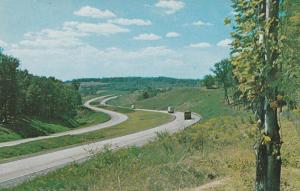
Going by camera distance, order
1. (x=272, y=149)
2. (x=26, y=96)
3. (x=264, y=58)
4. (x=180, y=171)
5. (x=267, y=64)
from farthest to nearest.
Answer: (x=26, y=96)
(x=180, y=171)
(x=272, y=149)
(x=264, y=58)
(x=267, y=64)

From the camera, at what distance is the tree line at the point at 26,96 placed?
78.0 meters

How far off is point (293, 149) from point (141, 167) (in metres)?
6.64

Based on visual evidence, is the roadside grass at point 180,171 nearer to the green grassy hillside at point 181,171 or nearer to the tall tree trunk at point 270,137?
the green grassy hillside at point 181,171

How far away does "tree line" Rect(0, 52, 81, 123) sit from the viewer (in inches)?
3070

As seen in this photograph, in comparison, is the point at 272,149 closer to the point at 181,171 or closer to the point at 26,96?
the point at 181,171

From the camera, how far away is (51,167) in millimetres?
35688

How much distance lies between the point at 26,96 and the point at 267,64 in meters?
84.5

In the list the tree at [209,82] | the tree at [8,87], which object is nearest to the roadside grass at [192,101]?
the tree at [209,82]

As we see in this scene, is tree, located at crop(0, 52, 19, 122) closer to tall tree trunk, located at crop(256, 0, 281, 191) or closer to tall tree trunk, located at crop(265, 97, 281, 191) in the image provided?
tall tree trunk, located at crop(256, 0, 281, 191)

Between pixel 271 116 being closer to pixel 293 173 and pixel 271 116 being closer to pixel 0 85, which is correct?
pixel 293 173

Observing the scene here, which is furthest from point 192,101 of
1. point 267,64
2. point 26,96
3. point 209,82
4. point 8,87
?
point 267,64

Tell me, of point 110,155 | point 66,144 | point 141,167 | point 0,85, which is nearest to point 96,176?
point 141,167

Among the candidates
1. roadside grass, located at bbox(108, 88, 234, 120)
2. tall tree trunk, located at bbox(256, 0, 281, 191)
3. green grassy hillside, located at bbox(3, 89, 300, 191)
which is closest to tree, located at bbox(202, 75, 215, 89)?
roadside grass, located at bbox(108, 88, 234, 120)

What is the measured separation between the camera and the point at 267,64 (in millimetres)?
7258
